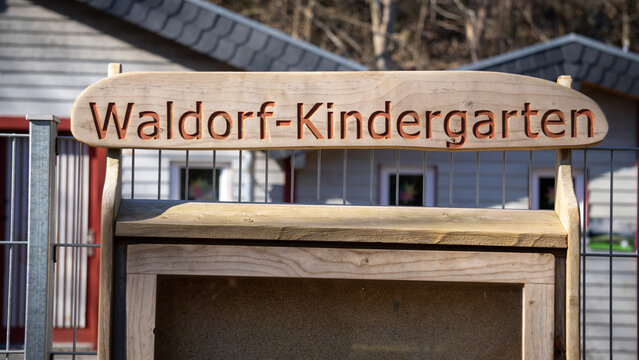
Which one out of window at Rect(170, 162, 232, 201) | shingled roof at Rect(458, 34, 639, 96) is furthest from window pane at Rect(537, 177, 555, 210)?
window at Rect(170, 162, 232, 201)

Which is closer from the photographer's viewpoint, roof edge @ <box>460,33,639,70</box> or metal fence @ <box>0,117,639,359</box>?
metal fence @ <box>0,117,639,359</box>

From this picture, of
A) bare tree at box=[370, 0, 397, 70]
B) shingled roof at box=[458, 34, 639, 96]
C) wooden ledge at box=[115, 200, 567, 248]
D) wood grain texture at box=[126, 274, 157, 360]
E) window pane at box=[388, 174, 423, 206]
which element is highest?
bare tree at box=[370, 0, 397, 70]

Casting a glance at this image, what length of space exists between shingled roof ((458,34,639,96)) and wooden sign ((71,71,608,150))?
3831mm

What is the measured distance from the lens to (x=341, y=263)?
227 centimetres

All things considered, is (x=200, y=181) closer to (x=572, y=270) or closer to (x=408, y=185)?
(x=408, y=185)

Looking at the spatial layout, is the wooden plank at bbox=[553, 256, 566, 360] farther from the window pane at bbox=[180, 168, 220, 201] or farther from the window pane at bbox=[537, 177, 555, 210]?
the window pane at bbox=[537, 177, 555, 210]

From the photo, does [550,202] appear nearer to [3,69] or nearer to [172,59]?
[172,59]

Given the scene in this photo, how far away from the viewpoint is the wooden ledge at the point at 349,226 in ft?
7.31

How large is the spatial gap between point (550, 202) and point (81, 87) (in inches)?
186

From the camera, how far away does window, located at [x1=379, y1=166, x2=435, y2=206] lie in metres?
6.42

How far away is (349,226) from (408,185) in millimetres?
4332

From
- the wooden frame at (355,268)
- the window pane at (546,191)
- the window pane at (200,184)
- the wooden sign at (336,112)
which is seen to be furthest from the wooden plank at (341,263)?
the window pane at (546,191)

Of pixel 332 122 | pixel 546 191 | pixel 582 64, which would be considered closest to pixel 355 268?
pixel 332 122

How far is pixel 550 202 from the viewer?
6.49m
